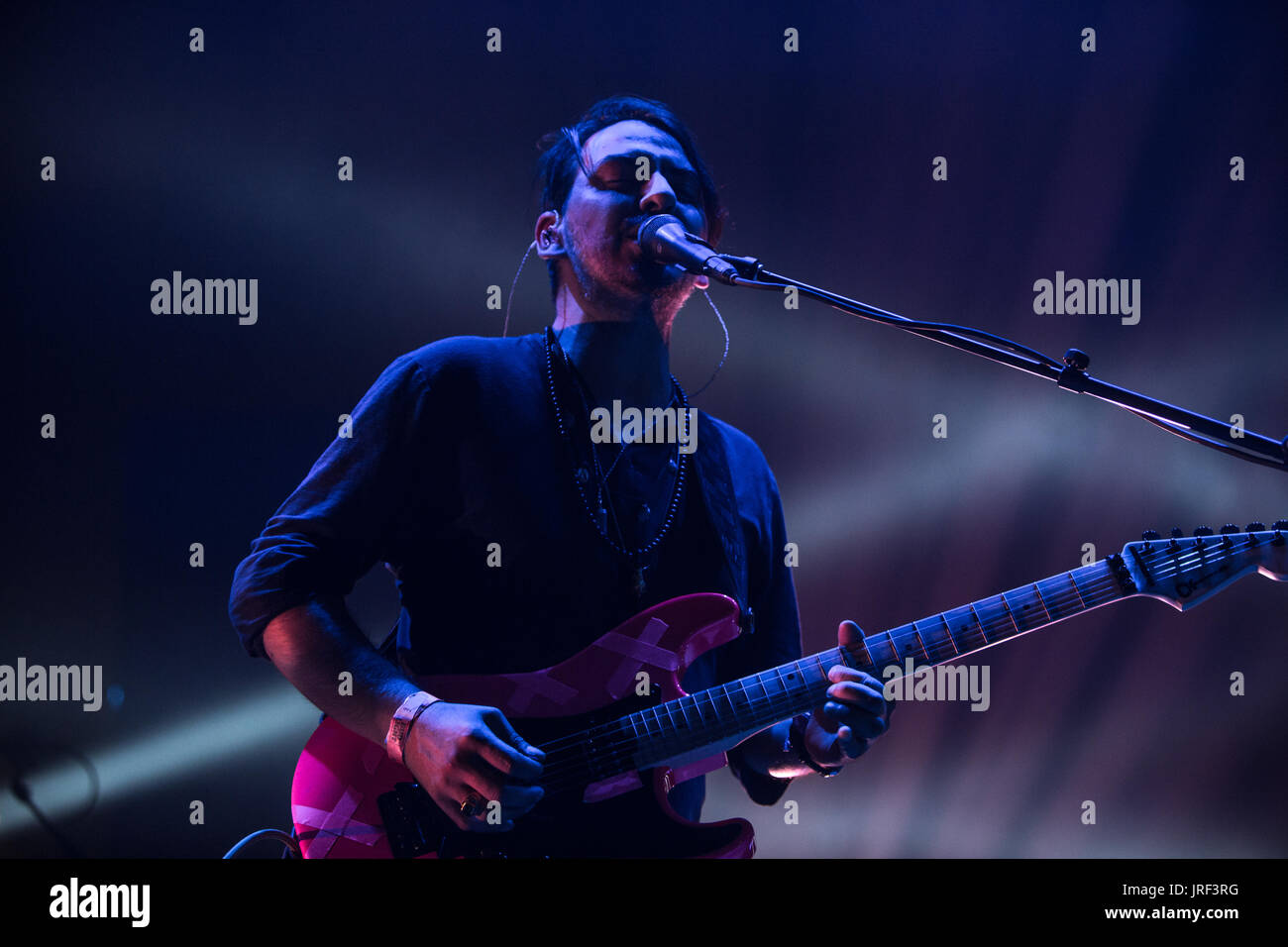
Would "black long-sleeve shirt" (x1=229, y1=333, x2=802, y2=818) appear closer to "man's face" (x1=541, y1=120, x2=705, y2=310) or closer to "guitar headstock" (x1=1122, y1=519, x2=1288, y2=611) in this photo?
"man's face" (x1=541, y1=120, x2=705, y2=310)

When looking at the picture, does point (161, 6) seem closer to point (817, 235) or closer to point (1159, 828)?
point (817, 235)

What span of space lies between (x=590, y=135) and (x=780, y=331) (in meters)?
0.78

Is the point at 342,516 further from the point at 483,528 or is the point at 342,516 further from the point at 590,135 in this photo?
the point at 590,135

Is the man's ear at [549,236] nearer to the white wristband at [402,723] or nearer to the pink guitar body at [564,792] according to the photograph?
the pink guitar body at [564,792]

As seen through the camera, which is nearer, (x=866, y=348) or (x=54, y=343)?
(x=54, y=343)

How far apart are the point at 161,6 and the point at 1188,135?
270 cm

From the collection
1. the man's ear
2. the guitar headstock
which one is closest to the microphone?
the man's ear

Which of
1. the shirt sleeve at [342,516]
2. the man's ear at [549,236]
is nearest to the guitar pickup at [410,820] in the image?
the shirt sleeve at [342,516]

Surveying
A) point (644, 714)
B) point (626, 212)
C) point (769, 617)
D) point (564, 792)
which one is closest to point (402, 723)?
point (564, 792)

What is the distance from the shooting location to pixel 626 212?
1886 millimetres

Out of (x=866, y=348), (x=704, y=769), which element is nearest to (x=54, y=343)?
(x=704, y=769)

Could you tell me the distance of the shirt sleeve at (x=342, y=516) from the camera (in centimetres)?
160

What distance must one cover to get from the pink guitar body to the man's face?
26.8 inches

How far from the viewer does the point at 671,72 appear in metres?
2.42
